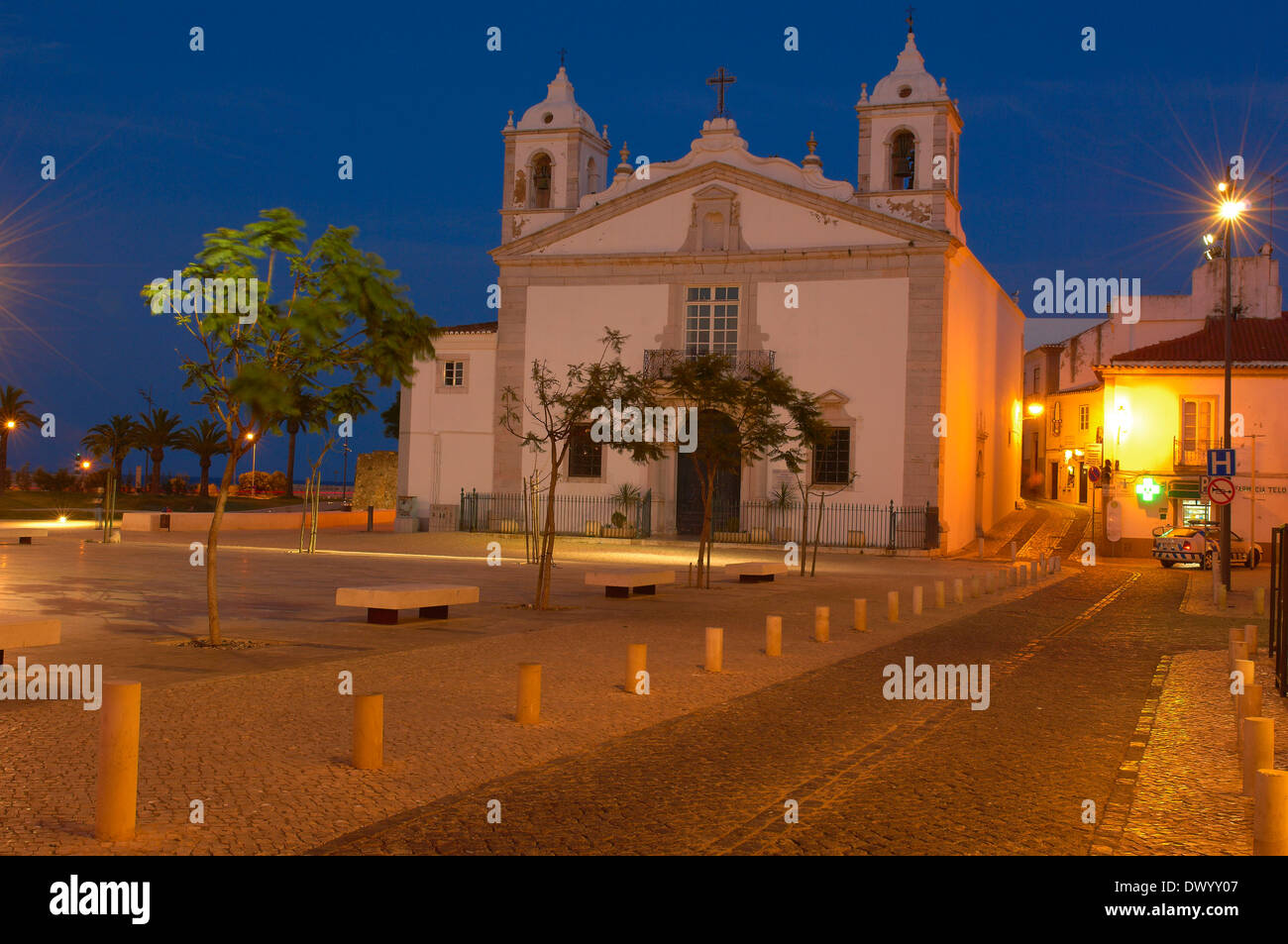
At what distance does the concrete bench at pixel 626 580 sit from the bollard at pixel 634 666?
28.2 ft

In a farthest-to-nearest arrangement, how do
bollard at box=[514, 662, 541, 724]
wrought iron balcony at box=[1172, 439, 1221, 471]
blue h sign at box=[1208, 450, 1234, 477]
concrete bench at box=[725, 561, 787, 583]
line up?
wrought iron balcony at box=[1172, 439, 1221, 471], concrete bench at box=[725, 561, 787, 583], blue h sign at box=[1208, 450, 1234, 477], bollard at box=[514, 662, 541, 724]

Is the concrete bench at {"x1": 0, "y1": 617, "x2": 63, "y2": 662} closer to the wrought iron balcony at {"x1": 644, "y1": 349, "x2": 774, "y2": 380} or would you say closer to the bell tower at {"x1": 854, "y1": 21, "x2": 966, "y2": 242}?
the wrought iron balcony at {"x1": 644, "y1": 349, "x2": 774, "y2": 380}

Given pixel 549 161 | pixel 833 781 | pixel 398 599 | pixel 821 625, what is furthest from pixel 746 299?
pixel 833 781

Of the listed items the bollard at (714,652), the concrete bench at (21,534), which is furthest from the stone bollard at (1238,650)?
the concrete bench at (21,534)

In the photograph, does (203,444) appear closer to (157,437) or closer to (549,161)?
(157,437)

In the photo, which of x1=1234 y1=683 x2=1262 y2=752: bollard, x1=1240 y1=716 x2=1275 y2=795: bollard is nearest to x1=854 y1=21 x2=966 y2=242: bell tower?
x1=1234 y1=683 x2=1262 y2=752: bollard

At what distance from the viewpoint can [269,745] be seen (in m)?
8.43

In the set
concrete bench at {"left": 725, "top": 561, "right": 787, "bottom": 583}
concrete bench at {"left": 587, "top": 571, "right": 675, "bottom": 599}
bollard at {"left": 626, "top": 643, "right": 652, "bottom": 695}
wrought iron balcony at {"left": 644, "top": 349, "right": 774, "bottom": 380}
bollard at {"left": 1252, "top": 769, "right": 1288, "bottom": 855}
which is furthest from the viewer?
A: wrought iron balcony at {"left": 644, "top": 349, "right": 774, "bottom": 380}

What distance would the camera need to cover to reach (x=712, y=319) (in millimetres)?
40469

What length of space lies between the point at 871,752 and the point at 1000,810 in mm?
1742

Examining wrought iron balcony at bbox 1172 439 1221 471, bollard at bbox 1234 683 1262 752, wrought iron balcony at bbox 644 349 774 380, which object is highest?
wrought iron balcony at bbox 644 349 774 380

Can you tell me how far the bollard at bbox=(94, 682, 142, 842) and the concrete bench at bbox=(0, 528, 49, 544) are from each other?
26.1m

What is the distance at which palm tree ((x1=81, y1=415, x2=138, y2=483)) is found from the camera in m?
64.8
